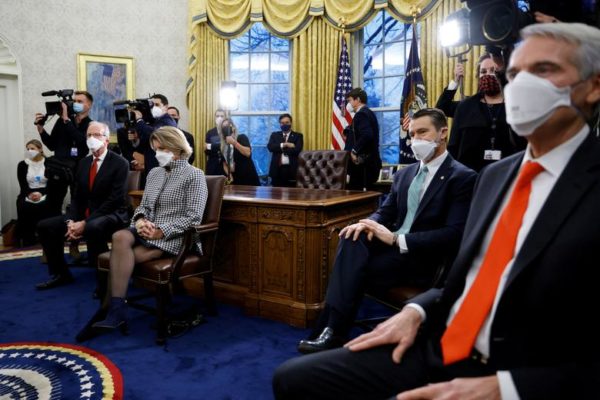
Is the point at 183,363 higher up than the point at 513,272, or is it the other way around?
the point at 513,272

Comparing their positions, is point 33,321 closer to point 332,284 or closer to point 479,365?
point 332,284

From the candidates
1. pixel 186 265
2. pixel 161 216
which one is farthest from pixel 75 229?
pixel 186 265

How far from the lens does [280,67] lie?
7324mm

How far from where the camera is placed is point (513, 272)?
40.7 inches

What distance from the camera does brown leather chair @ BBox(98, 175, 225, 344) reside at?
292 centimetres

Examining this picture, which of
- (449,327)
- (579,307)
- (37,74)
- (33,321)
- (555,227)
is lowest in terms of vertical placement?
(33,321)

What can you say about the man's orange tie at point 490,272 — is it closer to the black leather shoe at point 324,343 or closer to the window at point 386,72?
the black leather shoe at point 324,343

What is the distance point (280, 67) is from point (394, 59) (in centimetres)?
177

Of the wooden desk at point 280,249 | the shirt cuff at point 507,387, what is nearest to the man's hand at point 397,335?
the shirt cuff at point 507,387

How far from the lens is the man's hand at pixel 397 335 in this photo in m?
1.22

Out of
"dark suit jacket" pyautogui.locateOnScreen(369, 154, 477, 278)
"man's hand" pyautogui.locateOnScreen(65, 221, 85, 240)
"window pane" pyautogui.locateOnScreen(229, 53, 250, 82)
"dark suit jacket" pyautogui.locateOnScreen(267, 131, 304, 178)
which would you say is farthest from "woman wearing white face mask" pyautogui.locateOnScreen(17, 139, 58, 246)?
"dark suit jacket" pyautogui.locateOnScreen(369, 154, 477, 278)

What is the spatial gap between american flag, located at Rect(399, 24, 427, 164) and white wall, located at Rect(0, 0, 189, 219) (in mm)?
3583

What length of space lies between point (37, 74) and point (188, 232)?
508 cm

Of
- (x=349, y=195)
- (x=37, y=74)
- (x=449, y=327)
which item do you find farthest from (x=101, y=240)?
(x=37, y=74)
